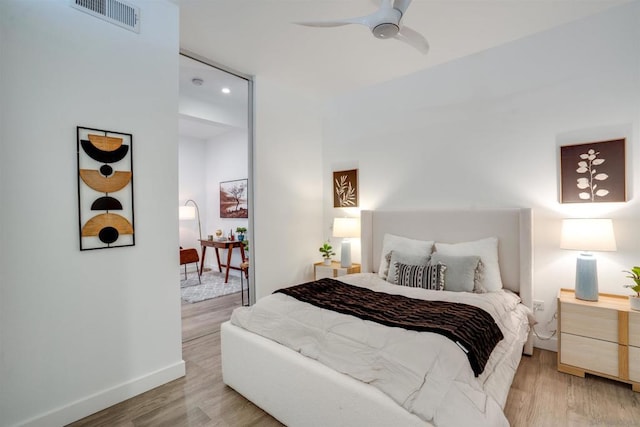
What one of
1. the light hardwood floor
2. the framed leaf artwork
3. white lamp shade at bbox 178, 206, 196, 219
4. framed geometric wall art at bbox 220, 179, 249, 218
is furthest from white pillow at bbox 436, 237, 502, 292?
white lamp shade at bbox 178, 206, 196, 219

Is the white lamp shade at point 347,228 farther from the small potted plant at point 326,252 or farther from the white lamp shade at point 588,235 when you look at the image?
the white lamp shade at point 588,235

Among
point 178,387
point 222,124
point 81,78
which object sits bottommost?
point 178,387

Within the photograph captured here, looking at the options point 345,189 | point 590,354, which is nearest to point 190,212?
point 345,189

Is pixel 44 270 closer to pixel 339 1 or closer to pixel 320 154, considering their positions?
pixel 339 1

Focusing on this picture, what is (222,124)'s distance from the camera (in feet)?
15.2

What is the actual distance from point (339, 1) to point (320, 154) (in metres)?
2.23

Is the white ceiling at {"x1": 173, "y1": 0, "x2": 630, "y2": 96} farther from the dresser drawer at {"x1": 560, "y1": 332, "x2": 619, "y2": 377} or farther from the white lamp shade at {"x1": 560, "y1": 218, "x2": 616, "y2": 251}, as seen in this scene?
the dresser drawer at {"x1": 560, "y1": 332, "x2": 619, "y2": 377}

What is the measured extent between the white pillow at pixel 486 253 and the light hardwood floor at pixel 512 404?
692 mm

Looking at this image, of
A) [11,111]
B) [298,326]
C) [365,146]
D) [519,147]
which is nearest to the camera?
[11,111]

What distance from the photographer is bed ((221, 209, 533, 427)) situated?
4.41ft

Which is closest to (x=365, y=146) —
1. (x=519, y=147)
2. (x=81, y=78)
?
(x=519, y=147)

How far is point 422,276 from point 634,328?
141 cm

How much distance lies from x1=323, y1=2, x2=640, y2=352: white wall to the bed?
200 millimetres

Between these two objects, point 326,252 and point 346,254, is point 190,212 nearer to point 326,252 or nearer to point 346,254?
point 326,252
